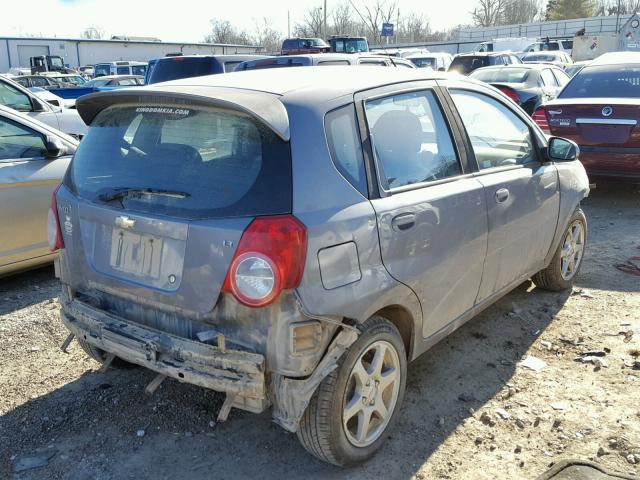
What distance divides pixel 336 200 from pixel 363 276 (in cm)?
36

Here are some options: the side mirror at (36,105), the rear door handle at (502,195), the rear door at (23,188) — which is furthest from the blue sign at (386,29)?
the rear door handle at (502,195)

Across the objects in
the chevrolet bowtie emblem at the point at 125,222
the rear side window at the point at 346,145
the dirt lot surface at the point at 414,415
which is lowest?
the dirt lot surface at the point at 414,415

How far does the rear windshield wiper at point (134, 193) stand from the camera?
9.09ft

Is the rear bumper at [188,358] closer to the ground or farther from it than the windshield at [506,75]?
closer to the ground

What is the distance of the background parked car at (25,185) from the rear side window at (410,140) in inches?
133

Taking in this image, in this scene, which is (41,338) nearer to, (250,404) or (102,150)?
(102,150)

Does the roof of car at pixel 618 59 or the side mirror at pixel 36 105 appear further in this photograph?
the side mirror at pixel 36 105

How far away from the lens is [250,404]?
8.68 ft

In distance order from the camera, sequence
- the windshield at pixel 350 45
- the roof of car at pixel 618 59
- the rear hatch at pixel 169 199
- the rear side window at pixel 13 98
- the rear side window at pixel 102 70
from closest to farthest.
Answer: the rear hatch at pixel 169 199 → the roof of car at pixel 618 59 → the rear side window at pixel 13 98 → the windshield at pixel 350 45 → the rear side window at pixel 102 70

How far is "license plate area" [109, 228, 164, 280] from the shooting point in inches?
109

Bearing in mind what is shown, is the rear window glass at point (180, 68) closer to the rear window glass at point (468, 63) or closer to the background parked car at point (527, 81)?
the background parked car at point (527, 81)

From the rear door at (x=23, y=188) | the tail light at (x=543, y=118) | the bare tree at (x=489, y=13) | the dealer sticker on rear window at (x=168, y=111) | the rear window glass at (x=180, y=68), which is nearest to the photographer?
the dealer sticker on rear window at (x=168, y=111)

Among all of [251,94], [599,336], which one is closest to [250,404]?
[251,94]

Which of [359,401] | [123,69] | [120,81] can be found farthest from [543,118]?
[123,69]
